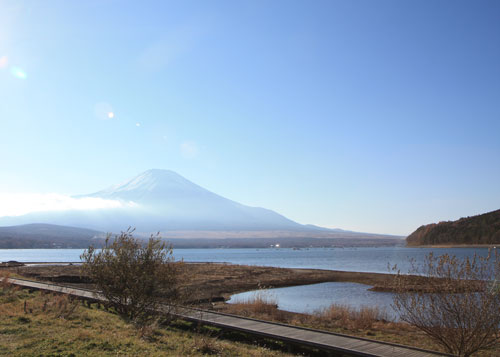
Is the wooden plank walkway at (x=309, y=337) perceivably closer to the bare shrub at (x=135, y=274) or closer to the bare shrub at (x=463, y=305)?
the bare shrub at (x=463, y=305)

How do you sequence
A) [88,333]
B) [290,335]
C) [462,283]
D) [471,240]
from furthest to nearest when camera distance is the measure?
[471,240] < [290,335] < [88,333] < [462,283]

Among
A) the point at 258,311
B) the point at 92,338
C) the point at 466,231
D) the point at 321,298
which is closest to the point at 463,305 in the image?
the point at 92,338

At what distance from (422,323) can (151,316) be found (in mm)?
8613

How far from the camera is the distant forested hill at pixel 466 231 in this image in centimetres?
12900

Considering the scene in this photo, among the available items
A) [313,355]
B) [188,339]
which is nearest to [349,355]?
[313,355]

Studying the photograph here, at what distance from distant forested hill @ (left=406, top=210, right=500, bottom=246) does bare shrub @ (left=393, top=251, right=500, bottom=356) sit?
4949 inches

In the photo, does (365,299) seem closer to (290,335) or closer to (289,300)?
(289,300)

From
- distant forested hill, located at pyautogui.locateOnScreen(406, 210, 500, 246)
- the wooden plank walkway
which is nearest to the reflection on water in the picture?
the wooden plank walkway

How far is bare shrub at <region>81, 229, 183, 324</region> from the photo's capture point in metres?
13.5

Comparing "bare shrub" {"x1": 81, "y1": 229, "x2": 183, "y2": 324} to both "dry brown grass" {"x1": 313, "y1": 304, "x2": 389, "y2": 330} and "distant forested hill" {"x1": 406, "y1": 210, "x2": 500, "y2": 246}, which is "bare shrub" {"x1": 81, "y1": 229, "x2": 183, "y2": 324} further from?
"distant forested hill" {"x1": 406, "y1": 210, "x2": 500, "y2": 246}

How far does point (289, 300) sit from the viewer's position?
1196 inches

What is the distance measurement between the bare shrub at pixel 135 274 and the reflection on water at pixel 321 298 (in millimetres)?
12454

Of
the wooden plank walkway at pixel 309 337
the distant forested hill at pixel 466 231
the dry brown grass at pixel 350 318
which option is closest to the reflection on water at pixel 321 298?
the dry brown grass at pixel 350 318

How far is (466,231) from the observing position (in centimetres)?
14088
